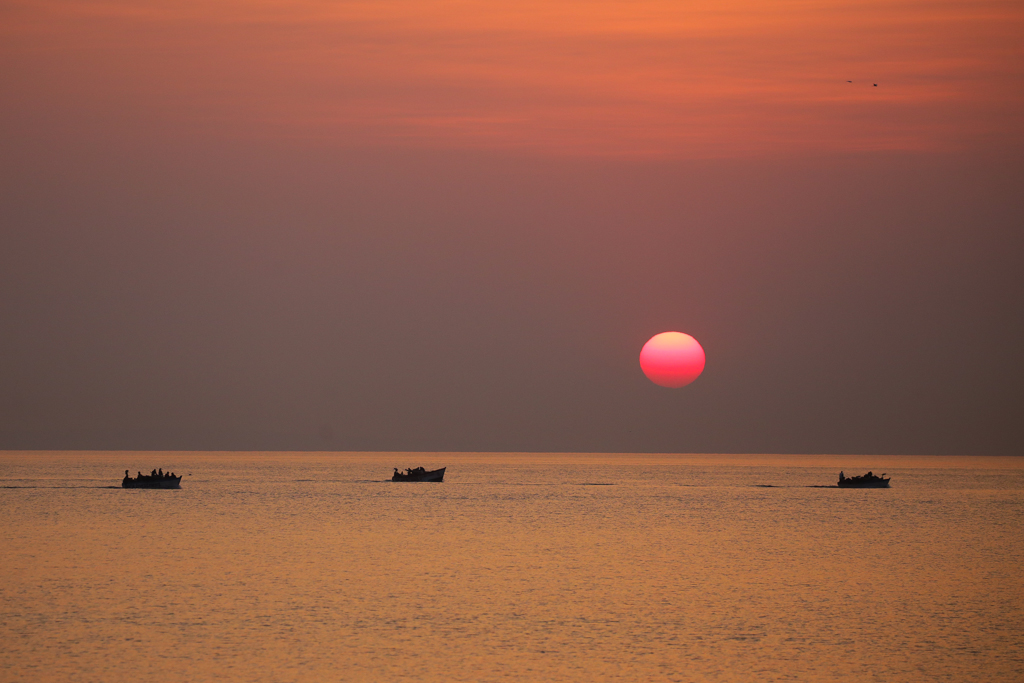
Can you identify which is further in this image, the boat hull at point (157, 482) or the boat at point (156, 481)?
the boat hull at point (157, 482)

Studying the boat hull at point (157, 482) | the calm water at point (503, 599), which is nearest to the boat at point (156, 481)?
the boat hull at point (157, 482)

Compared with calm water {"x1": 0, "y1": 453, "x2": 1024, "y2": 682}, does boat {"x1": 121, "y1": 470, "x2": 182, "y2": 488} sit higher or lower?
higher

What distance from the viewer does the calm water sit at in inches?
1528

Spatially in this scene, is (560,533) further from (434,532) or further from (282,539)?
(282,539)

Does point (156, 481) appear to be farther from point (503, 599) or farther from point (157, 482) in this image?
point (503, 599)

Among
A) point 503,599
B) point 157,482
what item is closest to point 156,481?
point 157,482

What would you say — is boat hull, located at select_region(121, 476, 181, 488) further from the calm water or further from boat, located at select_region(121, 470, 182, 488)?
the calm water

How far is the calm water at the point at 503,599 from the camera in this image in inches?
1528

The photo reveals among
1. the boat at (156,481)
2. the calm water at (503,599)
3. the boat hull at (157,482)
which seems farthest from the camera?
the boat hull at (157,482)

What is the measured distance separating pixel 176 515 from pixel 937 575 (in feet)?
245

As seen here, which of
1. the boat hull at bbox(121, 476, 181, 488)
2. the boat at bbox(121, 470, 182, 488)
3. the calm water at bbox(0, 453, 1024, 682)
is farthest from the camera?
the boat hull at bbox(121, 476, 181, 488)

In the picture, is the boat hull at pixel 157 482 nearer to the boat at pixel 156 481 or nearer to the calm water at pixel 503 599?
the boat at pixel 156 481

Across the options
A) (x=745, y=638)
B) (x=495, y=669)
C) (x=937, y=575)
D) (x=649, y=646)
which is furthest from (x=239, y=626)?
(x=937, y=575)

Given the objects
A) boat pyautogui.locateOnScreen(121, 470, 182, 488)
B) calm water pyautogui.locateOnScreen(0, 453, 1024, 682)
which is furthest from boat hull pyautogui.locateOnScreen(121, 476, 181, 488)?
calm water pyautogui.locateOnScreen(0, 453, 1024, 682)
